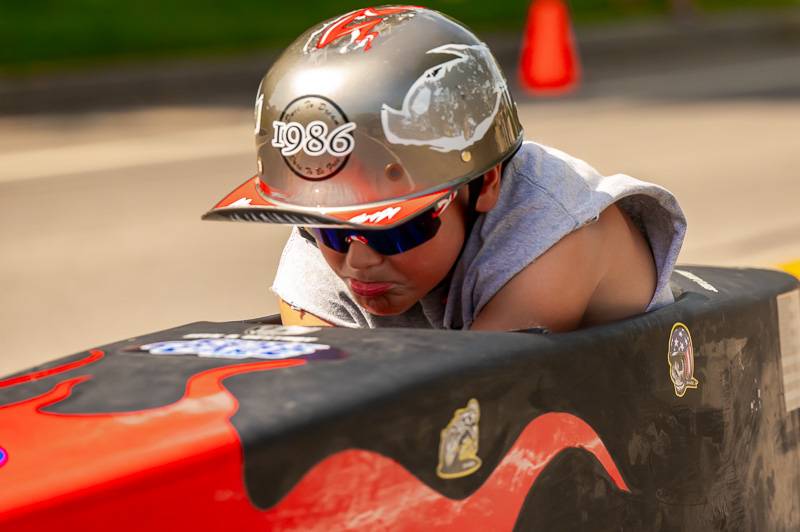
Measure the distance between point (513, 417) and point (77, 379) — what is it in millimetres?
574

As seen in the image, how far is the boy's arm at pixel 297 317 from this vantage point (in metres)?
2.55

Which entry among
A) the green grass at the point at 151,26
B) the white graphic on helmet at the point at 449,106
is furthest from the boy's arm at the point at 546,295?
the green grass at the point at 151,26

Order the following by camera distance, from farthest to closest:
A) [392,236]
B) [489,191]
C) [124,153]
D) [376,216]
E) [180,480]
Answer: [124,153], [489,191], [392,236], [376,216], [180,480]

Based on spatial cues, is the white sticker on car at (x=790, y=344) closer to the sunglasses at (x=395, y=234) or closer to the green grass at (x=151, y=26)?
the sunglasses at (x=395, y=234)

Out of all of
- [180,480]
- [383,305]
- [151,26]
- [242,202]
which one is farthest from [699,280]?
[151,26]

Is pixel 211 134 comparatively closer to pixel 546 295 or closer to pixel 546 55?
pixel 546 55

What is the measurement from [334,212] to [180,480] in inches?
26.6

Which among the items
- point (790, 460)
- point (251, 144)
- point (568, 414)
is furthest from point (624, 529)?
point (251, 144)

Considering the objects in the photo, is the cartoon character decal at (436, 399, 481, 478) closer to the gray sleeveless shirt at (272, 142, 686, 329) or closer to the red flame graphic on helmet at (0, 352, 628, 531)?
the red flame graphic on helmet at (0, 352, 628, 531)

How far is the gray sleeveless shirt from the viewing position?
7.61 feet

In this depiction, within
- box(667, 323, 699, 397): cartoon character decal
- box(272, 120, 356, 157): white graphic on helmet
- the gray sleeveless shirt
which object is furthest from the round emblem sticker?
box(667, 323, 699, 397): cartoon character decal

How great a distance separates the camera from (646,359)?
7.27 ft

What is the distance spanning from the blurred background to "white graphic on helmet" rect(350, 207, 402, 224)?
10.0 ft

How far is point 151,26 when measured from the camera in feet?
45.3
